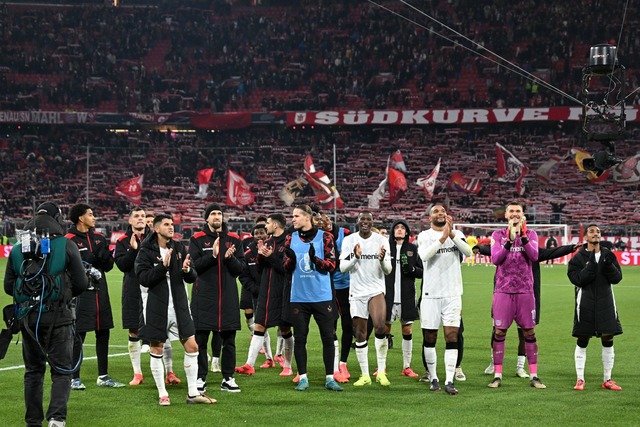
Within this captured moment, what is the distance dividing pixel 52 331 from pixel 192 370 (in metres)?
2.27

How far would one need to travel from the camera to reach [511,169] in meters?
53.9

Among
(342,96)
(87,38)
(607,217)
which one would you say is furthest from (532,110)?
(87,38)

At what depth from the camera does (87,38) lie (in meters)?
63.7

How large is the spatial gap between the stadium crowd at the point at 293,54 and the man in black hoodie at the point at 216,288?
4688 cm

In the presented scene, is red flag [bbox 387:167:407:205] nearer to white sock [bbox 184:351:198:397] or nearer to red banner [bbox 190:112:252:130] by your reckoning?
red banner [bbox 190:112:252:130]

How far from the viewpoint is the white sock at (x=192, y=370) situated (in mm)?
10633

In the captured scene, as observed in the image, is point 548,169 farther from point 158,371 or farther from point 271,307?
point 158,371

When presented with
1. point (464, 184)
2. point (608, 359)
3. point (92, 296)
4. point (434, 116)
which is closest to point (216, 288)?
point (92, 296)

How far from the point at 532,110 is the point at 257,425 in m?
48.0

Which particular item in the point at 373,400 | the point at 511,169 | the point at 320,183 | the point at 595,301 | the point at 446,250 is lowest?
the point at 373,400

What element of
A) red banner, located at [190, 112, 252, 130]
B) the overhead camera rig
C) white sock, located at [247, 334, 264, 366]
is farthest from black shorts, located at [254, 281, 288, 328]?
red banner, located at [190, 112, 252, 130]

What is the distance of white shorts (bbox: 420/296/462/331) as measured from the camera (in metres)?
11.7

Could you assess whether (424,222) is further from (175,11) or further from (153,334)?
(153,334)

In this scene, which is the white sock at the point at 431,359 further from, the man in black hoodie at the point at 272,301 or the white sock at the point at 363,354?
the man in black hoodie at the point at 272,301
